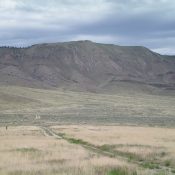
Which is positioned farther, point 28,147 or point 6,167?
point 28,147

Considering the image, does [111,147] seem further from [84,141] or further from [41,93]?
[41,93]

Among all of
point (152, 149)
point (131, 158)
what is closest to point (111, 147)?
point (152, 149)

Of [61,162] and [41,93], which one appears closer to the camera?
[61,162]

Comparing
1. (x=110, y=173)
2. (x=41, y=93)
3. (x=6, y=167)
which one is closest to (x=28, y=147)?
(x=6, y=167)

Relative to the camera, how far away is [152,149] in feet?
93.0

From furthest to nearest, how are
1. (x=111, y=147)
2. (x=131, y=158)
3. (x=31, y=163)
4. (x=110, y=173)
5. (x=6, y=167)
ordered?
(x=111, y=147) → (x=131, y=158) → (x=31, y=163) → (x=6, y=167) → (x=110, y=173)

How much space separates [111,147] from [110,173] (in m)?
13.0

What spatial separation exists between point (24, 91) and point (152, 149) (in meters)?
147

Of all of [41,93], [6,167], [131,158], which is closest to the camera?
[6,167]

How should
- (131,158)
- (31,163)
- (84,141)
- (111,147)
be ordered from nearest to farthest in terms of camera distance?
(31,163) → (131,158) → (111,147) → (84,141)

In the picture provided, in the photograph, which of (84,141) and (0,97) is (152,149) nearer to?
(84,141)

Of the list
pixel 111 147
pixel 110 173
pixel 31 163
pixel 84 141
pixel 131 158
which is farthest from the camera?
pixel 84 141

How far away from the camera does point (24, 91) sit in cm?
17325

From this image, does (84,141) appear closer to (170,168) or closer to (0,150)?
(0,150)
